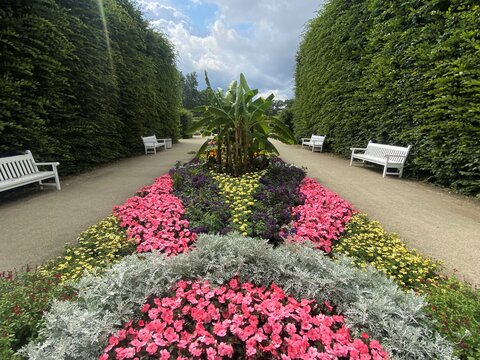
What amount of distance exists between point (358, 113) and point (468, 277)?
7.30 meters

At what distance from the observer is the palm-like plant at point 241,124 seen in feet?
17.7

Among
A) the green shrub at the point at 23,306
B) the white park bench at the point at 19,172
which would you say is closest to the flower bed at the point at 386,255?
the green shrub at the point at 23,306

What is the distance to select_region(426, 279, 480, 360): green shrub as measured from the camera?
1.49 m

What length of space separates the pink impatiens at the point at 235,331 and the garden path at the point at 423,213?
2.10 m

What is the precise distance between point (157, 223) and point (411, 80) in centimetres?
689

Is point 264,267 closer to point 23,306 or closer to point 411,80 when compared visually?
point 23,306

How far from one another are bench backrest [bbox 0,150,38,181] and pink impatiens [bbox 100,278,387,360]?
16.4 feet

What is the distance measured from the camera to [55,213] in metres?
4.21

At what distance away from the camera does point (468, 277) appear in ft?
8.68

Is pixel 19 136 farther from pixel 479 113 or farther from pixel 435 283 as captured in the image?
pixel 479 113

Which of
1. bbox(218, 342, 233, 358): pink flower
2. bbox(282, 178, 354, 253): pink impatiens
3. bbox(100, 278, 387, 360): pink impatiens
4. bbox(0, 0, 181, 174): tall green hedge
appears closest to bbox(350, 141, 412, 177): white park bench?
bbox(282, 178, 354, 253): pink impatiens

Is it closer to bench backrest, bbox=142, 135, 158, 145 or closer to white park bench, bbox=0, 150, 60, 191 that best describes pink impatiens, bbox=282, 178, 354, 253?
white park bench, bbox=0, 150, 60, 191

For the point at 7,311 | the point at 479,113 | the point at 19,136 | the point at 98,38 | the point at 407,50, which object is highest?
the point at 98,38

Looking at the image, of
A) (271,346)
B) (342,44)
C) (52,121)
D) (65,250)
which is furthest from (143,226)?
(342,44)
